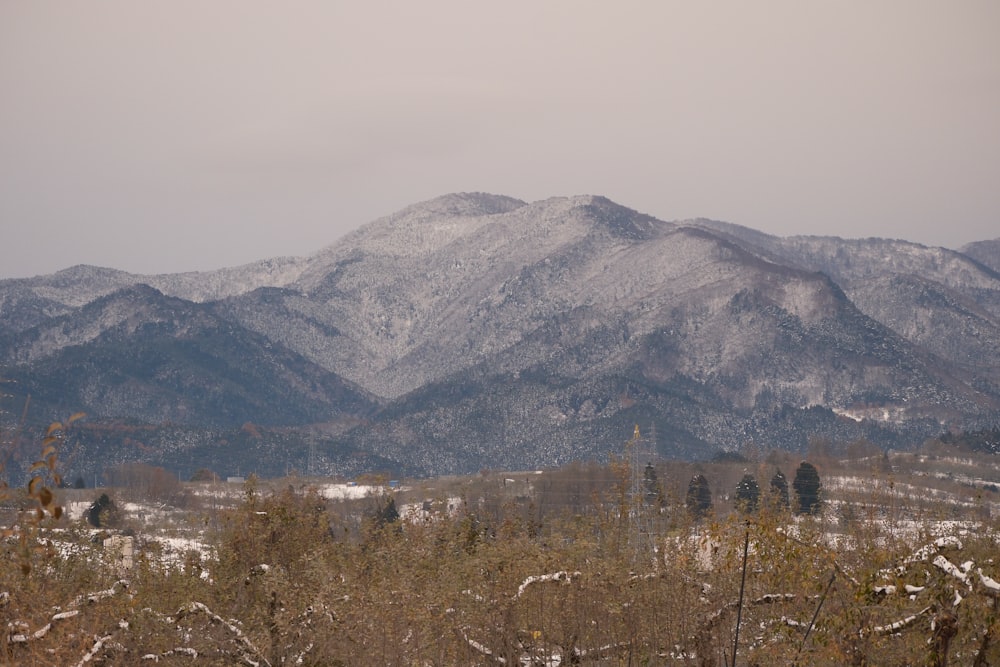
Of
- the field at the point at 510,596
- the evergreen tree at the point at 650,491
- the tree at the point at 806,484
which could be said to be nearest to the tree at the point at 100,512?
the evergreen tree at the point at 650,491

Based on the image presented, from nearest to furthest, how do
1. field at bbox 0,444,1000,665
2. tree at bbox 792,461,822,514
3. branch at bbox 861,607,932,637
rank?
branch at bbox 861,607,932,637 < field at bbox 0,444,1000,665 < tree at bbox 792,461,822,514

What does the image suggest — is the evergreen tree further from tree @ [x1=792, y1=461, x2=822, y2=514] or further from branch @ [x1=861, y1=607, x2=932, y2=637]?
branch @ [x1=861, y1=607, x2=932, y2=637]

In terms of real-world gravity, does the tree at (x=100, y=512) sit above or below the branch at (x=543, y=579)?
below

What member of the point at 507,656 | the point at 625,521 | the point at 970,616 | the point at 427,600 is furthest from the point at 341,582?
the point at 970,616

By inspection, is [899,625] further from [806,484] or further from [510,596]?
[806,484]

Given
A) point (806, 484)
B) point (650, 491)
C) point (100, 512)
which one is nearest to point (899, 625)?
point (650, 491)

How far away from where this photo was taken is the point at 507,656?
3141cm

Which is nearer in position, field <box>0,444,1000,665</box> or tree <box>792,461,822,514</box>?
field <box>0,444,1000,665</box>

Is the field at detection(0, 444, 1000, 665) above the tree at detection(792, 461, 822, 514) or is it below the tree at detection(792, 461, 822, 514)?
above

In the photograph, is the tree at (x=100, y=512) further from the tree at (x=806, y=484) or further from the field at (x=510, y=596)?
the tree at (x=806, y=484)

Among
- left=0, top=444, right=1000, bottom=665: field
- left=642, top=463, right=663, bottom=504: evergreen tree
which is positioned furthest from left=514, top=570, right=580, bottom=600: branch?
left=642, top=463, right=663, bottom=504: evergreen tree

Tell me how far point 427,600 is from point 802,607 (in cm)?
923

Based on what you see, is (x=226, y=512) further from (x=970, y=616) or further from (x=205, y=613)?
(x=970, y=616)

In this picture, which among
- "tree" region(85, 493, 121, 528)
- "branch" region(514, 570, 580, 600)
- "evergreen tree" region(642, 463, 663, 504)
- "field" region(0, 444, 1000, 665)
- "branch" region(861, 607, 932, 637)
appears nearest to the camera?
"branch" region(861, 607, 932, 637)
